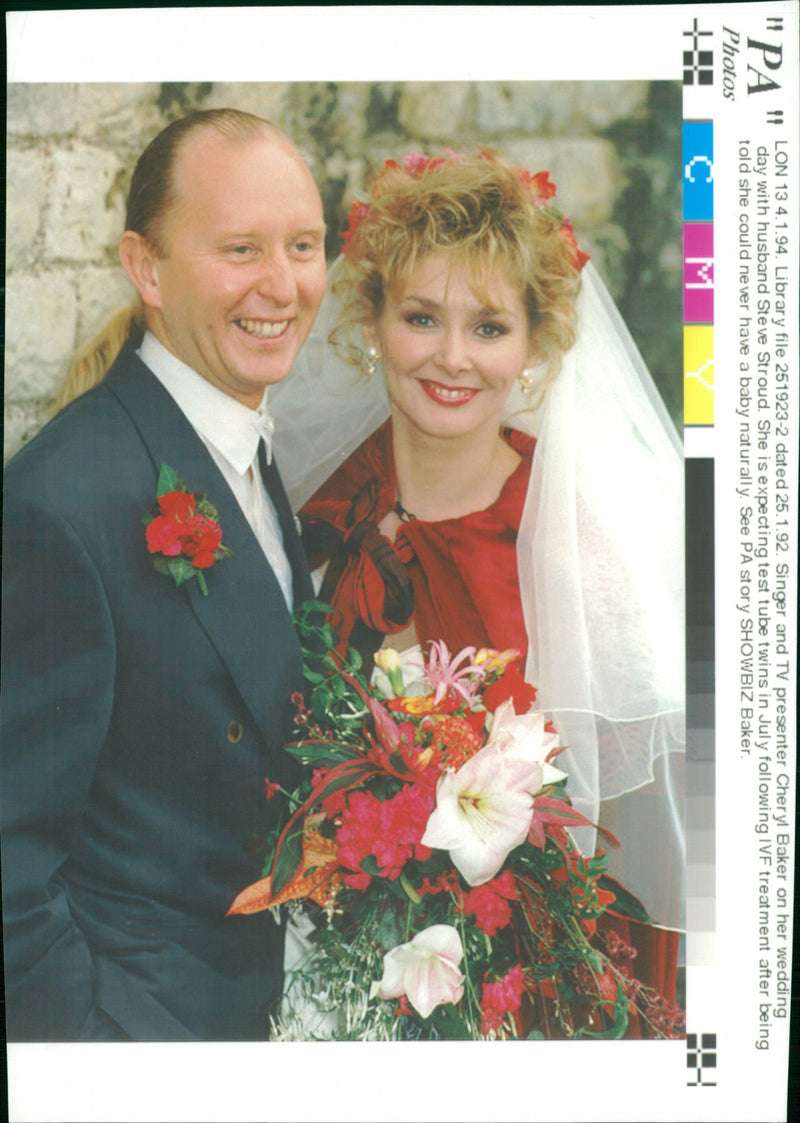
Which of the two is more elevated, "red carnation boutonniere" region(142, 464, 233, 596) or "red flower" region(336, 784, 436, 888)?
"red carnation boutonniere" region(142, 464, 233, 596)

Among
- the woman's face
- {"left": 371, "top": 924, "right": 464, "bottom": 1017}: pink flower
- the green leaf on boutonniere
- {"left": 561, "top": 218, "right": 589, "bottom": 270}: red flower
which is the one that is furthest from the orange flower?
{"left": 561, "top": 218, "right": 589, "bottom": 270}: red flower

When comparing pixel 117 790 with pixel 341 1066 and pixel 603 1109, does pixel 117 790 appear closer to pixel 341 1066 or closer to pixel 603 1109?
pixel 341 1066

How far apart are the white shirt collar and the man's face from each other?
0.06 ft

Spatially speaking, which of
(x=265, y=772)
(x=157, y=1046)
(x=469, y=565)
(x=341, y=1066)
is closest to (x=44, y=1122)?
(x=157, y=1046)

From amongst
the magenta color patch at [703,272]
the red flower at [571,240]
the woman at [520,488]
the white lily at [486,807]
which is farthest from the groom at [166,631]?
the magenta color patch at [703,272]

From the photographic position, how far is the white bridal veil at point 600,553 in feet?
6.99

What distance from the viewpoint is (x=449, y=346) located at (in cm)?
210

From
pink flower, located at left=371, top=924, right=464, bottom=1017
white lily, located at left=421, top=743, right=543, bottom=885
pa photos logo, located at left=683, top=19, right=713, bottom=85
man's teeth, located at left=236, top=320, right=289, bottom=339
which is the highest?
pa photos logo, located at left=683, top=19, right=713, bottom=85

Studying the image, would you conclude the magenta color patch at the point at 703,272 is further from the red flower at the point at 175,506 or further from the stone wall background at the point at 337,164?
the red flower at the point at 175,506

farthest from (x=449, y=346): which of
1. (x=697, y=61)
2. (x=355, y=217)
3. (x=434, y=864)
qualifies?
(x=434, y=864)

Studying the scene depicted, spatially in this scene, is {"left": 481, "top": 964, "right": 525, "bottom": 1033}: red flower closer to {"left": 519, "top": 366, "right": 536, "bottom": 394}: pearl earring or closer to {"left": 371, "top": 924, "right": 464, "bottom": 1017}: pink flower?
{"left": 371, "top": 924, "right": 464, "bottom": 1017}: pink flower

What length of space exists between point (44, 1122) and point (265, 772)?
2.80 feet

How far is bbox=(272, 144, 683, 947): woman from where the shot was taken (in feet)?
6.93

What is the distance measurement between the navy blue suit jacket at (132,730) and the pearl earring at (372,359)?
360 millimetres
